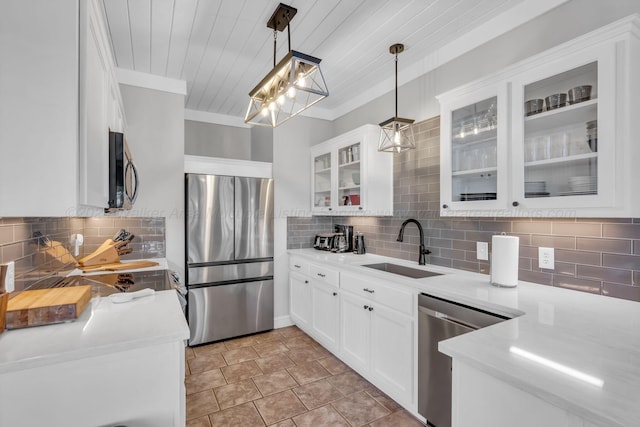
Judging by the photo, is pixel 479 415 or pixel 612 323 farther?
pixel 612 323

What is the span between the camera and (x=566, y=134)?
5.24 ft

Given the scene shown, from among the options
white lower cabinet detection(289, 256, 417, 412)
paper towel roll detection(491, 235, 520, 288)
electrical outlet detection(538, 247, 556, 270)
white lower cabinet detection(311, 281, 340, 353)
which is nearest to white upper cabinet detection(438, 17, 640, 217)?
paper towel roll detection(491, 235, 520, 288)

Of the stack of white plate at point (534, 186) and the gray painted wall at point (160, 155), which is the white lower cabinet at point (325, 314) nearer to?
the gray painted wall at point (160, 155)

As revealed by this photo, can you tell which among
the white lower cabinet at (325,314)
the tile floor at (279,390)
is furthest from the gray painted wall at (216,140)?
the tile floor at (279,390)

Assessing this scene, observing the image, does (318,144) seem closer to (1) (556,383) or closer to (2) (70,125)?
(2) (70,125)

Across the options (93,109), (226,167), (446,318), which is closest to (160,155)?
(226,167)

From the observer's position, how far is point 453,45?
244 centimetres

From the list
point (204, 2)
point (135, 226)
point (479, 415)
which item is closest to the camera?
point (479, 415)

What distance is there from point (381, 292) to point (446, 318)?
57 centimetres

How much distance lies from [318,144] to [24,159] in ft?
9.85

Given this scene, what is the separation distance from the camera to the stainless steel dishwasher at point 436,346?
5.64 feet

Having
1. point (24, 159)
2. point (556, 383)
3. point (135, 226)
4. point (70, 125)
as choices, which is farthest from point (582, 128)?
point (135, 226)

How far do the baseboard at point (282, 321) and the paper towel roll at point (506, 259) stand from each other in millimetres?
2509

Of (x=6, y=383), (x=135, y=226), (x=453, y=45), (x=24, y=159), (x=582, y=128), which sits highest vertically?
(x=453, y=45)
